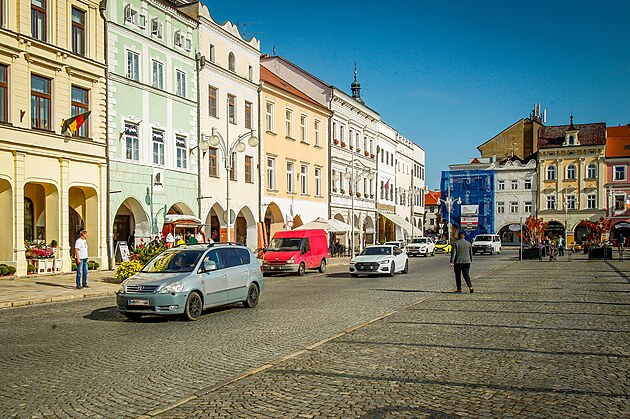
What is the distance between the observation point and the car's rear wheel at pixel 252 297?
16447 mm

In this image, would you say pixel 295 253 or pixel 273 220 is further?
pixel 273 220

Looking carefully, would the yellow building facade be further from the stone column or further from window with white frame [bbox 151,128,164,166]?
the stone column

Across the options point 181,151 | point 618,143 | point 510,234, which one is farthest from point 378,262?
point 510,234

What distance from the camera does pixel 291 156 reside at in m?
47.9

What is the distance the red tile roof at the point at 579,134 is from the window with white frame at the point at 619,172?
11.4ft

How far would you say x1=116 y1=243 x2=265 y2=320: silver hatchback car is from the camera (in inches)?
551

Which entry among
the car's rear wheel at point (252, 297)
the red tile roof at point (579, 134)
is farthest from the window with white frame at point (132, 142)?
the red tile roof at point (579, 134)

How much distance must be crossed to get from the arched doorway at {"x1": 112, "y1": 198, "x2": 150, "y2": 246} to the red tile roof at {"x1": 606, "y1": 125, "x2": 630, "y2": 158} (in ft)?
217

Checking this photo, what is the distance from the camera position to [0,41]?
24953 millimetres

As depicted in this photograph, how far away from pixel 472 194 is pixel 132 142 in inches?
2533

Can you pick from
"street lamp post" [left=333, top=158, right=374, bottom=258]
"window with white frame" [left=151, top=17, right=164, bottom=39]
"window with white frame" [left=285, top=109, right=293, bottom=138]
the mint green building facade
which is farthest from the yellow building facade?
"window with white frame" [left=151, top=17, right=164, bottom=39]

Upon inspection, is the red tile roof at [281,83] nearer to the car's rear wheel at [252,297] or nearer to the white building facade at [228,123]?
the white building facade at [228,123]

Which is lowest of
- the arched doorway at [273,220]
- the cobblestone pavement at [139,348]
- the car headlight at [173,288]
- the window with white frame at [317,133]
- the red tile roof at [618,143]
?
the cobblestone pavement at [139,348]

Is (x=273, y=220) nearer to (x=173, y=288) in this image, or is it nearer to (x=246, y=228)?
(x=246, y=228)
